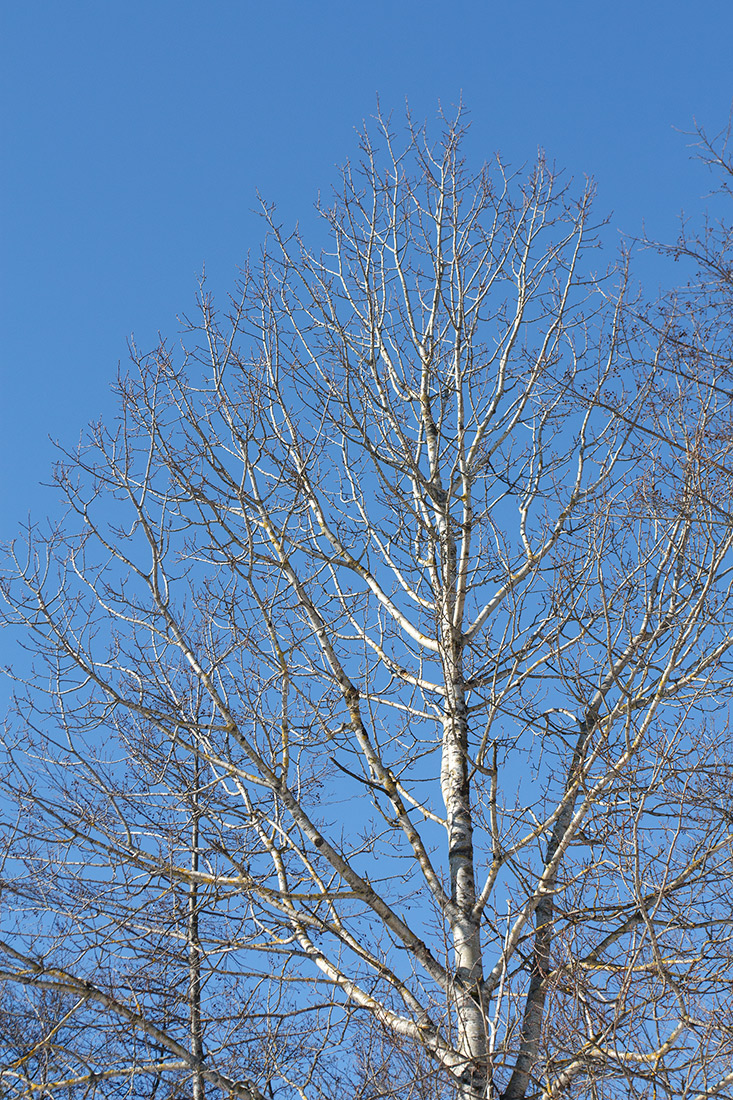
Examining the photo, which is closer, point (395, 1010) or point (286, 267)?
point (395, 1010)

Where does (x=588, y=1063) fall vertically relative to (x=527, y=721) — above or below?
below

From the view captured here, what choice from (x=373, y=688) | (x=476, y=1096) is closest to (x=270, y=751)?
(x=373, y=688)

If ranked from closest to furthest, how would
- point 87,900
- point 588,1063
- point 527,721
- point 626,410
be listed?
point 588,1063
point 87,900
point 527,721
point 626,410

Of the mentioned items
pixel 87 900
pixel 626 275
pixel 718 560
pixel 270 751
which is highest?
pixel 626 275

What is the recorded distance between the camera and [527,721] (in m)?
6.24

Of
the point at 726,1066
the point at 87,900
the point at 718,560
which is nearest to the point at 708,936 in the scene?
the point at 726,1066

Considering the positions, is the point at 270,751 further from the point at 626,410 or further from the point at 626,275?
the point at 626,275

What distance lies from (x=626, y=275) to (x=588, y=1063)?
5710 mm

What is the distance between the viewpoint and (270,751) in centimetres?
583

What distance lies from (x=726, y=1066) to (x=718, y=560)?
2677mm

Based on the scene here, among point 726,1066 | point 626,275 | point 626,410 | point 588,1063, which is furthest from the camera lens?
point 626,275

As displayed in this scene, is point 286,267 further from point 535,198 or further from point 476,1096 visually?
point 476,1096

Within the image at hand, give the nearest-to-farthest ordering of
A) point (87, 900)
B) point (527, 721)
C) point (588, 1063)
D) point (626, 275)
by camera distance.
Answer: point (588, 1063)
point (87, 900)
point (527, 721)
point (626, 275)

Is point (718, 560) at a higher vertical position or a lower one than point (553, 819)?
higher
